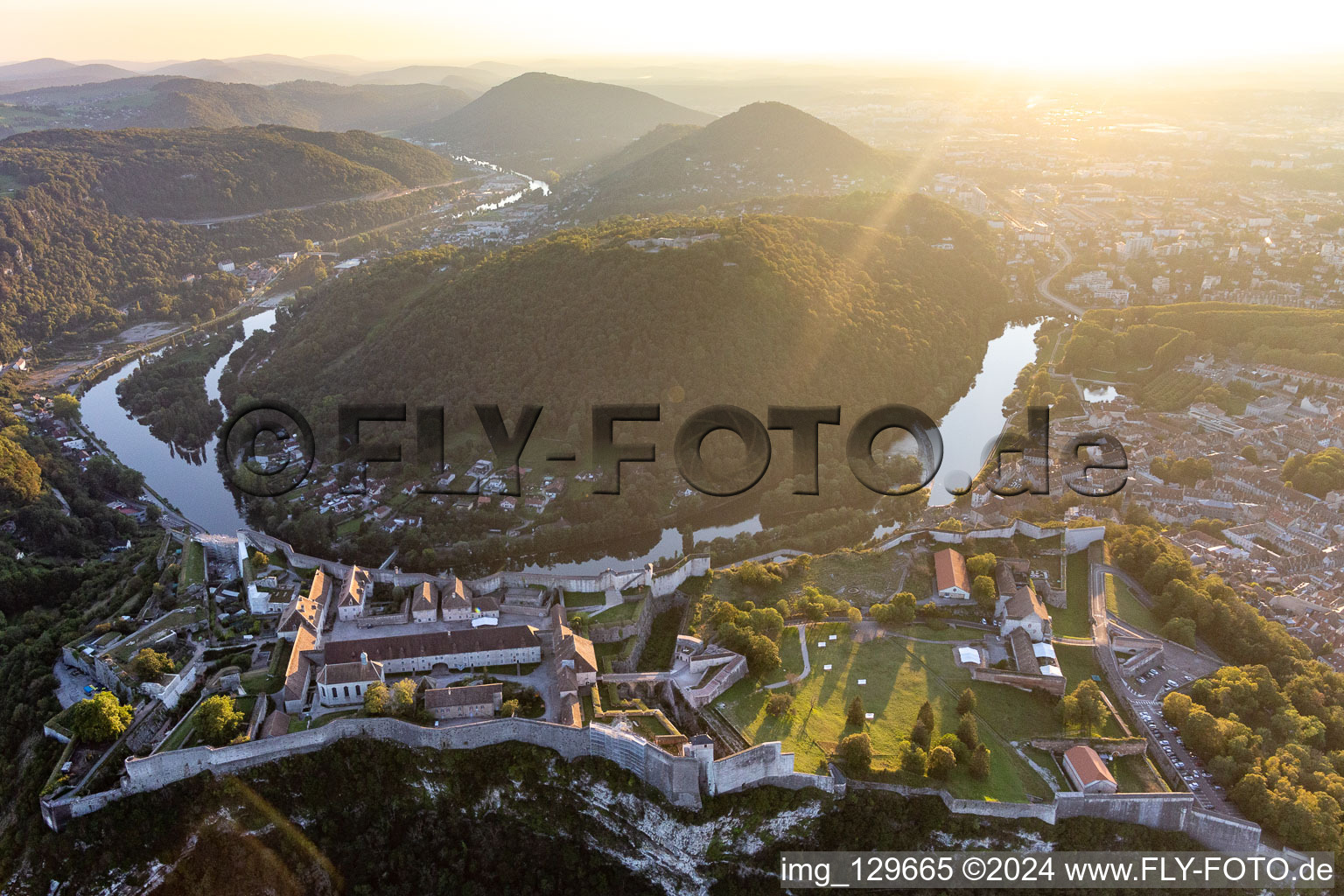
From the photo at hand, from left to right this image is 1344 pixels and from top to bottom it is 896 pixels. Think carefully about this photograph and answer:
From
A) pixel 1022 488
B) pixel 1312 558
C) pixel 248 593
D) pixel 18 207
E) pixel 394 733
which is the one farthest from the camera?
pixel 18 207

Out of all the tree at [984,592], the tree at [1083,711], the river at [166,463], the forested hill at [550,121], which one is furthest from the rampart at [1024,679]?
the forested hill at [550,121]

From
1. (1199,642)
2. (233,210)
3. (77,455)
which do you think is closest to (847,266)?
(1199,642)

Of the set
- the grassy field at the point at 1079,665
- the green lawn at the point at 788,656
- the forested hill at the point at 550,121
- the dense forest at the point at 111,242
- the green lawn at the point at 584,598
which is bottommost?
the grassy field at the point at 1079,665

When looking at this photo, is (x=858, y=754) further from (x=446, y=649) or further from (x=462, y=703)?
(x=446, y=649)

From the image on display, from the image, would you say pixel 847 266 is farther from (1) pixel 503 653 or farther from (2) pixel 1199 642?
(1) pixel 503 653

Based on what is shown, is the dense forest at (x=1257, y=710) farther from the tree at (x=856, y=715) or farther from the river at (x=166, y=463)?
the river at (x=166, y=463)

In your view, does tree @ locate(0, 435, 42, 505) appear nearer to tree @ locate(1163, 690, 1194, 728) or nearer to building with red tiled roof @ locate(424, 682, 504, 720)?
building with red tiled roof @ locate(424, 682, 504, 720)
